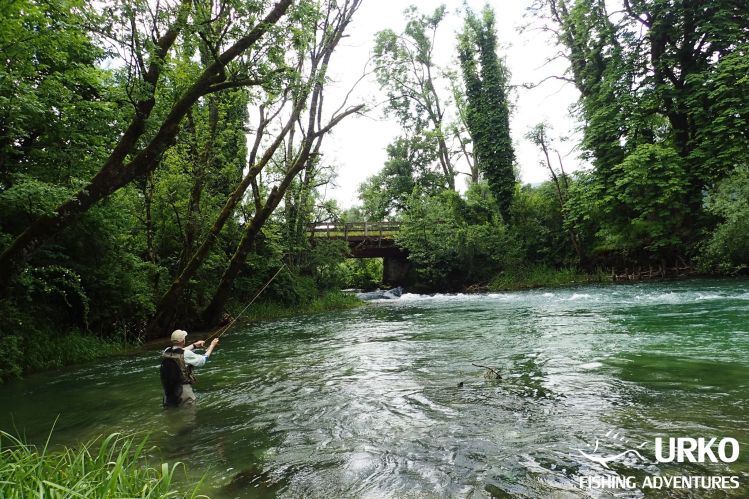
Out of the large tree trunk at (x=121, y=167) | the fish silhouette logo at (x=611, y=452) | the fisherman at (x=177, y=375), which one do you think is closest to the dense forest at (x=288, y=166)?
the large tree trunk at (x=121, y=167)

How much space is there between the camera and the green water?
3729 mm

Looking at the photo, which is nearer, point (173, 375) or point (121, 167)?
point (173, 375)

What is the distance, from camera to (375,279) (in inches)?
1578

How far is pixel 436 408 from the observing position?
17.9 feet

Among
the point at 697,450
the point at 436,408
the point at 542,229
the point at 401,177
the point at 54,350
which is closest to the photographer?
the point at 697,450

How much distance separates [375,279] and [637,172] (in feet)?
76.8

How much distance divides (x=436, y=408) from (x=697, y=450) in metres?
2.60

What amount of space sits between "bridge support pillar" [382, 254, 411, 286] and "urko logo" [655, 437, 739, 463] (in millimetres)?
28745

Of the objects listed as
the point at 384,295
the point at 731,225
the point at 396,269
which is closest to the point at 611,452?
the point at 731,225

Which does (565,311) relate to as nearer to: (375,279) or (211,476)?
(211,476)

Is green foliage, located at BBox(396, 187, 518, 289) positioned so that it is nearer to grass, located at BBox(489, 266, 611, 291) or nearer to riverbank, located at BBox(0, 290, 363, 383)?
grass, located at BBox(489, 266, 611, 291)

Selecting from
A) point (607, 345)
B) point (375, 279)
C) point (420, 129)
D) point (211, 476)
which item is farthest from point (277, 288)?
point (420, 129)

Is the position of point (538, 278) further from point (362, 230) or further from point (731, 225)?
point (362, 230)

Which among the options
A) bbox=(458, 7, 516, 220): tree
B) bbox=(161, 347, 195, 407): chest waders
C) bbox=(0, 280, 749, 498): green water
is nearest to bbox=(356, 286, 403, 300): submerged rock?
bbox=(458, 7, 516, 220): tree
